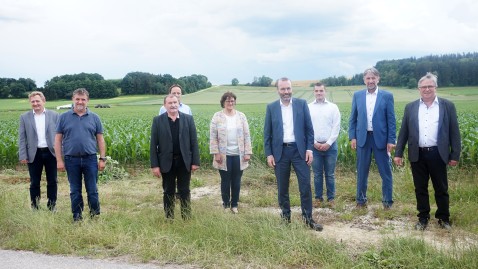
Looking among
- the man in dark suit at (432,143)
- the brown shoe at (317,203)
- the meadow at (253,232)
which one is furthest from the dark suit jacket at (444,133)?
the brown shoe at (317,203)

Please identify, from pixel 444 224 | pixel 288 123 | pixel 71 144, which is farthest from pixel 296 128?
pixel 71 144

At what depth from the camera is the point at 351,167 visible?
9.78 m

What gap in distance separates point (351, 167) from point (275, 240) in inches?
226

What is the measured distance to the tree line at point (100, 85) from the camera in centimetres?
2827

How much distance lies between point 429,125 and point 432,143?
245 millimetres

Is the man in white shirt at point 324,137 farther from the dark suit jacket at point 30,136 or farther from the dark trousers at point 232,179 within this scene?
the dark suit jacket at point 30,136

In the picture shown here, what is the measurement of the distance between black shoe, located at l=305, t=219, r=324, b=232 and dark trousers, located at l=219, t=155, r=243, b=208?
4.67ft

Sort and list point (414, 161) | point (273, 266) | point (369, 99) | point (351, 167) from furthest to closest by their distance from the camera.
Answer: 1. point (351, 167)
2. point (369, 99)
3. point (414, 161)
4. point (273, 266)

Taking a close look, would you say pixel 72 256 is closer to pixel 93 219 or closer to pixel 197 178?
pixel 93 219

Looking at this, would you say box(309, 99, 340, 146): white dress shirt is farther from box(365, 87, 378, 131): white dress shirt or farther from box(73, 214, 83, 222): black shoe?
box(73, 214, 83, 222): black shoe

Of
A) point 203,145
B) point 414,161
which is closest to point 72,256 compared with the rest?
point 414,161

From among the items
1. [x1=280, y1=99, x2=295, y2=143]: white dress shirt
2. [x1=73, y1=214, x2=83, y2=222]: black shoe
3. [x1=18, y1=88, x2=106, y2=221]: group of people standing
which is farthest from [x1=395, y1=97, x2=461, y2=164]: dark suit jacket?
[x1=73, y1=214, x2=83, y2=222]: black shoe

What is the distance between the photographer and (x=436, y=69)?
28328 millimetres

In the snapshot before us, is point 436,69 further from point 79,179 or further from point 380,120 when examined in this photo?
point 79,179
